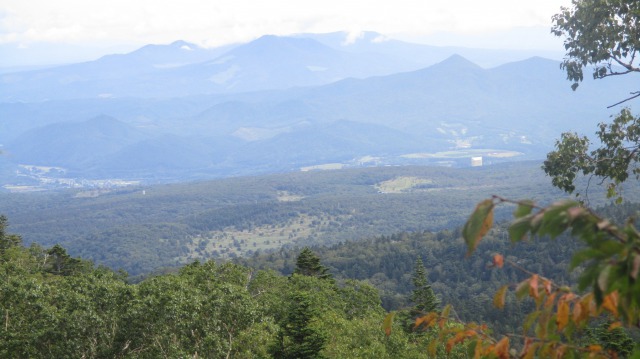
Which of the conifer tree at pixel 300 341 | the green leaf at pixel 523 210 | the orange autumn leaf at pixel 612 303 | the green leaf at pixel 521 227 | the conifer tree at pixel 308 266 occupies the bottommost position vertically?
the conifer tree at pixel 308 266

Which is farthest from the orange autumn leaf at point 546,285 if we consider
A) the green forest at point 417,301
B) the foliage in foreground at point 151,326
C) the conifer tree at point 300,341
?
the conifer tree at point 300,341

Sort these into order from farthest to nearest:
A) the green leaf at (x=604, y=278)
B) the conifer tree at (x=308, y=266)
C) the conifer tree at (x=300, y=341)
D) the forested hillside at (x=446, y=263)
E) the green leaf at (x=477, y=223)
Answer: the forested hillside at (x=446, y=263)
the conifer tree at (x=308, y=266)
the conifer tree at (x=300, y=341)
the green leaf at (x=477, y=223)
the green leaf at (x=604, y=278)

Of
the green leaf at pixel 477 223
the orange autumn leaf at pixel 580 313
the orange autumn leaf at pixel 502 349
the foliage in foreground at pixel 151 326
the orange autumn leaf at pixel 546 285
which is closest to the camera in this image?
the green leaf at pixel 477 223

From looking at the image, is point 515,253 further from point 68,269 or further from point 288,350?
point 288,350

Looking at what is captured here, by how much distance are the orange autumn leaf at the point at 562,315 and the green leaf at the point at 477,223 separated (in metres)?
1.02

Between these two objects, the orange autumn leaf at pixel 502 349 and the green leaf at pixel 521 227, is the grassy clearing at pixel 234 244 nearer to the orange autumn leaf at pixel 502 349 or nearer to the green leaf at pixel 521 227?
the orange autumn leaf at pixel 502 349

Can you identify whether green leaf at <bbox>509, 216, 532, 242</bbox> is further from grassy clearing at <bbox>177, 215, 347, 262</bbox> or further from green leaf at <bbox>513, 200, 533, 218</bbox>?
grassy clearing at <bbox>177, 215, 347, 262</bbox>

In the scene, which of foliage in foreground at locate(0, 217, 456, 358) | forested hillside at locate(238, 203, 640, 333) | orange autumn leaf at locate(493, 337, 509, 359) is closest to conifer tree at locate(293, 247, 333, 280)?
forested hillside at locate(238, 203, 640, 333)

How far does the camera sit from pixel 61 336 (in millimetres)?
22047

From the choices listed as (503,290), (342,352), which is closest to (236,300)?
(342,352)

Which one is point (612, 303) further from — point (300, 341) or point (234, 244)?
point (234, 244)

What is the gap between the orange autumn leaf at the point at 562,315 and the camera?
4.39m

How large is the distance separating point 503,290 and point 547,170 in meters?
13.3

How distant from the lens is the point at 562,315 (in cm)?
440
